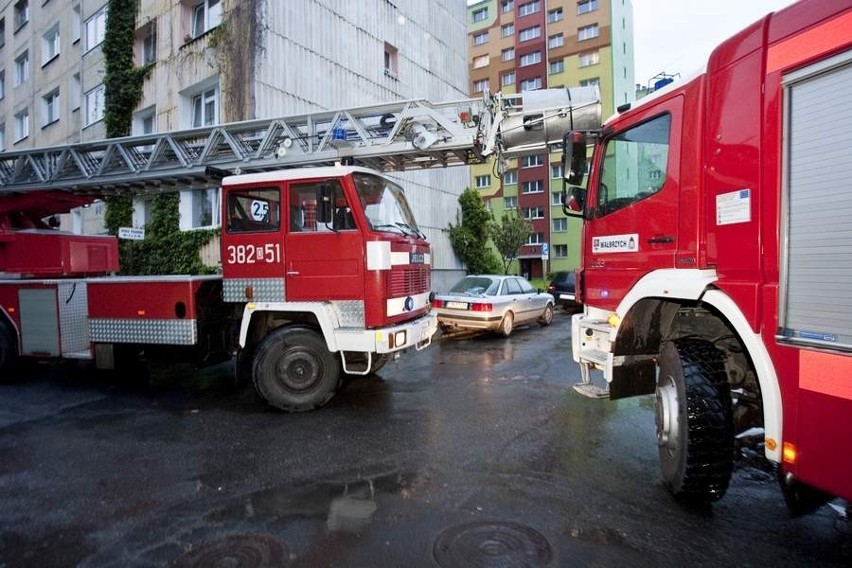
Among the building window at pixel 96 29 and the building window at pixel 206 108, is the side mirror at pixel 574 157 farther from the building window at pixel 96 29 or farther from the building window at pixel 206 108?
the building window at pixel 96 29

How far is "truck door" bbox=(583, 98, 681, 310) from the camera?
3.60 meters

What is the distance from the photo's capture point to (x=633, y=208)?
3.99 metres

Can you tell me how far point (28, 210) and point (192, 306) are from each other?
568 centimetres

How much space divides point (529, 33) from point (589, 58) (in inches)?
281

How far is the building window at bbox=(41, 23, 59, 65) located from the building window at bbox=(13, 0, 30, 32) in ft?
9.64

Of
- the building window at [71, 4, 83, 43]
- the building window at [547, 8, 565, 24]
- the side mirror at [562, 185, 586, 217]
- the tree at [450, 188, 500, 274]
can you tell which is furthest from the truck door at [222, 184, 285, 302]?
the building window at [547, 8, 565, 24]

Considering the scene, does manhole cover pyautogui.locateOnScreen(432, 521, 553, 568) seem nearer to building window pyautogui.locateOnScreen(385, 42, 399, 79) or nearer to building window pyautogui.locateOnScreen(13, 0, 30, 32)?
building window pyautogui.locateOnScreen(385, 42, 399, 79)

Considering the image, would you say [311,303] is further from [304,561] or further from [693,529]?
[693,529]

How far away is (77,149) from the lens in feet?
30.6

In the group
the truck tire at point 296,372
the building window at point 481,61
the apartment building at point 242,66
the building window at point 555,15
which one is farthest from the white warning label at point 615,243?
the building window at point 481,61

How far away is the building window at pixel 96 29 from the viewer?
18.9 metres

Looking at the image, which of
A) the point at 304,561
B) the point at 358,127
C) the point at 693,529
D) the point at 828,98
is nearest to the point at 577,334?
the point at 693,529

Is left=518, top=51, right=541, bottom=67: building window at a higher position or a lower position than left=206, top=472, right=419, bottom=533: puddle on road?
higher

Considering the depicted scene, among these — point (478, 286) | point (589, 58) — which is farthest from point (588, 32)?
point (478, 286)
